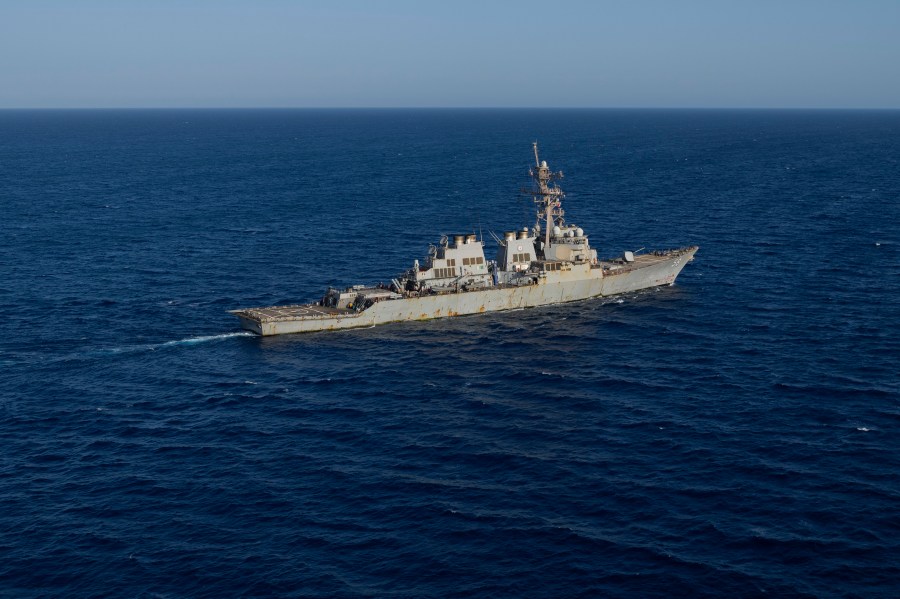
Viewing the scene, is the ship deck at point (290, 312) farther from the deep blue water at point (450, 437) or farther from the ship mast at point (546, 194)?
the ship mast at point (546, 194)

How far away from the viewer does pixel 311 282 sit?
4247 inches

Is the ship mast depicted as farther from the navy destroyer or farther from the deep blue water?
the deep blue water

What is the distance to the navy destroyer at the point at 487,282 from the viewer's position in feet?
298

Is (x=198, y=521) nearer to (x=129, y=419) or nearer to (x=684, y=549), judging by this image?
(x=129, y=419)

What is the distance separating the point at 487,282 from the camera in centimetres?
9975

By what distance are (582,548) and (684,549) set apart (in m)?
5.80

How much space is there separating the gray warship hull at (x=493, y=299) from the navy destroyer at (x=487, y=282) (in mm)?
110

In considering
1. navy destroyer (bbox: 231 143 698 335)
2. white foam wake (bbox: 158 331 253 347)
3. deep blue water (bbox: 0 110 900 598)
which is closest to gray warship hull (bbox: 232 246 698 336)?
navy destroyer (bbox: 231 143 698 335)

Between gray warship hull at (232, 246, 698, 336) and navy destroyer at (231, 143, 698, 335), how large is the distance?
110mm

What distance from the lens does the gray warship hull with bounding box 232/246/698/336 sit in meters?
88.8

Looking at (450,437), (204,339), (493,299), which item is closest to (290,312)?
(204,339)

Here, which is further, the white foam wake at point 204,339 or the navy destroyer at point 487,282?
the navy destroyer at point 487,282

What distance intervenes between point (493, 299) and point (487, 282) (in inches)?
128

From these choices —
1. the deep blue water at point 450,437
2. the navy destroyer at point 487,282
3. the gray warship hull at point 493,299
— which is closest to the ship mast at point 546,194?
the navy destroyer at point 487,282
